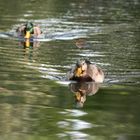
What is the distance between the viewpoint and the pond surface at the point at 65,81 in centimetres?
1115

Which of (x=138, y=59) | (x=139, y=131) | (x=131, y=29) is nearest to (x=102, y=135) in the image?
(x=139, y=131)

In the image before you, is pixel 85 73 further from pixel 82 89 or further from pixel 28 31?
pixel 28 31

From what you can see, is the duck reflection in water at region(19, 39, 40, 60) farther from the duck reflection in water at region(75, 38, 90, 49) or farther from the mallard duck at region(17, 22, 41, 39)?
the duck reflection in water at region(75, 38, 90, 49)

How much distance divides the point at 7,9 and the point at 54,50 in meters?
12.7

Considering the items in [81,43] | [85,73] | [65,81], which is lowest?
[65,81]

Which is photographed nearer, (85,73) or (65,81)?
(85,73)

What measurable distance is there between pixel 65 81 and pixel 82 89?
0.84 m

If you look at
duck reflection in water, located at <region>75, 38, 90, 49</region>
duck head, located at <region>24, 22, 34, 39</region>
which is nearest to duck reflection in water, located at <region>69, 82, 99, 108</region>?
duck reflection in water, located at <region>75, 38, 90, 49</region>

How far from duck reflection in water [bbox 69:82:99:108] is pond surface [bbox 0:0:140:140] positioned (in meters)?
0.10

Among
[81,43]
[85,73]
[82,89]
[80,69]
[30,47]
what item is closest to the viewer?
[82,89]

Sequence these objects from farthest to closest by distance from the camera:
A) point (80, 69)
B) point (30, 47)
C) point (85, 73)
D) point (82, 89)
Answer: point (30, 47) < point (85, 73) < point (80, 69) < point (82, 89)

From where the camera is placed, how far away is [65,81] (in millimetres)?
15211

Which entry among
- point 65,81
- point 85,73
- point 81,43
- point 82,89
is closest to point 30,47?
point 81,43

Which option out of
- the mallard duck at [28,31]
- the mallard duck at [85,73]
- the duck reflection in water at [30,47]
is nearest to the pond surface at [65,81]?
the duck reflection in water at [30,47]
